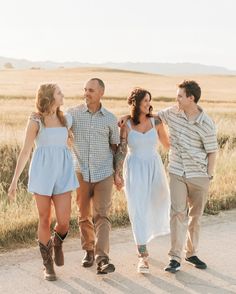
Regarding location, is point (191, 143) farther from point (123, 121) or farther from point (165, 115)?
point (123, 121)

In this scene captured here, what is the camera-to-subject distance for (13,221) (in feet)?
23.5

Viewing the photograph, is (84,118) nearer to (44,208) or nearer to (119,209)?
(44,208)

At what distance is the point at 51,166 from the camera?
589 centimetres

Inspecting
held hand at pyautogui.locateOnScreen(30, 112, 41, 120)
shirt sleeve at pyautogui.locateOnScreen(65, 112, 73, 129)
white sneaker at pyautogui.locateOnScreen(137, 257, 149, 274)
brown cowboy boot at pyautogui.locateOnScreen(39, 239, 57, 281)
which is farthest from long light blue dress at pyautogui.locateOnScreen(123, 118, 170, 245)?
held hand at pyautogui.locateOnScreen(30, 112, 41, 120)

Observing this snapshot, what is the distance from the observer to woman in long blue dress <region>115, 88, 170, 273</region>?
6.28m

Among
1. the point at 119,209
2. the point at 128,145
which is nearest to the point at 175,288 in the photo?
the point at 128,145

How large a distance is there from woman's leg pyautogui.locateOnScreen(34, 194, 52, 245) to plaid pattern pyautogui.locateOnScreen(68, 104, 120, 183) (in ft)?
1.85

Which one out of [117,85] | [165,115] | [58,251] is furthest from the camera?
[117,85]

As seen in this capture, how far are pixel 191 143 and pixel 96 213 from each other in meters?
1.11

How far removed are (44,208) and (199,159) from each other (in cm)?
153

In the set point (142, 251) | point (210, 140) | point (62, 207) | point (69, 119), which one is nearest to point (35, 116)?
point (69, 119)

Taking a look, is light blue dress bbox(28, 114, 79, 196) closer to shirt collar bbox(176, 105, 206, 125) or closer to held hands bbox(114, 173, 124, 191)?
held hands bbox(114, 173, 124, 191)

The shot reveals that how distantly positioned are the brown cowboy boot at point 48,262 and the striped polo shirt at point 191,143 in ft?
4.56

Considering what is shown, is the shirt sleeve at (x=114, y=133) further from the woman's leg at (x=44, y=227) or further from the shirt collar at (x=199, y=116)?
the woman's leg at (x=44, y=227)
